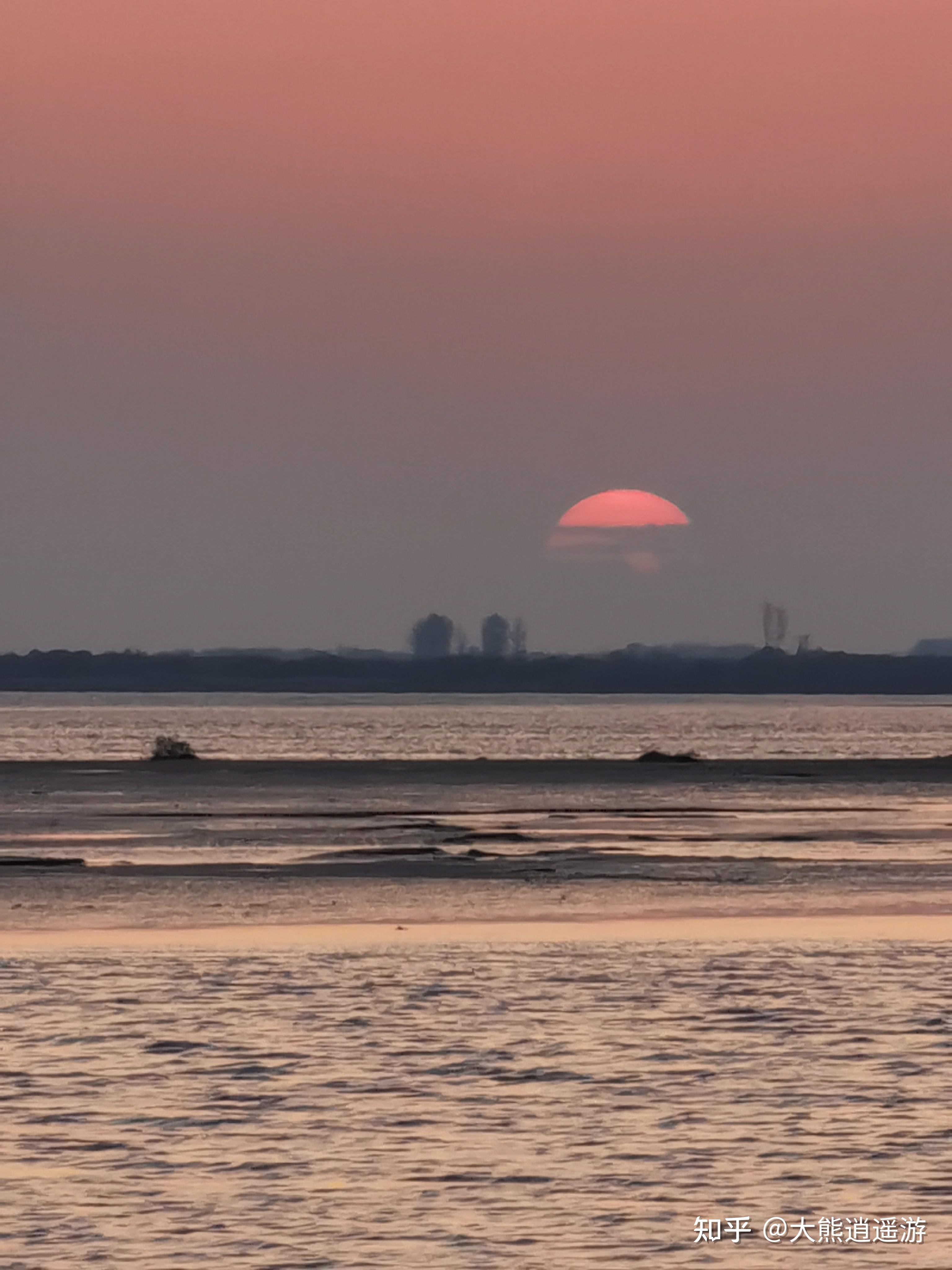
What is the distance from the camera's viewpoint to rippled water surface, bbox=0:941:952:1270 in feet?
41.7

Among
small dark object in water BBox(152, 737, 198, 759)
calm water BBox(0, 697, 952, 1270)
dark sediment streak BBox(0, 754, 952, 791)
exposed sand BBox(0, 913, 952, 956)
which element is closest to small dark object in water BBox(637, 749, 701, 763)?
dark sediment streak BBox(0, 754, 952, 791)

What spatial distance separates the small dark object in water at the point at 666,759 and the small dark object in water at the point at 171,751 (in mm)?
26004

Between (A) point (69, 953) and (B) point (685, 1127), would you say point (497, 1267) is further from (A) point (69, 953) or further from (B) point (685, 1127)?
(A) point (69, 953)

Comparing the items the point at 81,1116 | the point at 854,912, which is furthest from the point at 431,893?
the point at 81,1116

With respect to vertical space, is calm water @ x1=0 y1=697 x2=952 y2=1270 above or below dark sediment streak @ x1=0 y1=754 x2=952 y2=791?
above

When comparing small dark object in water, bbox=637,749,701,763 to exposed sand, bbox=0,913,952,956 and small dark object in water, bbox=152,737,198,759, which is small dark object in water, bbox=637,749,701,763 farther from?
exposed sand, bbox=0,913,952,956

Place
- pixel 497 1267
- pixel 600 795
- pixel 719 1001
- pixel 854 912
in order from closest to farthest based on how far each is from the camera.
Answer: pixel 497 1267 < pixel 719 1001 < pixel 854 912 < pixel 600 795

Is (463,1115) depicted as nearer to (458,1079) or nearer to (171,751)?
(458,1079)

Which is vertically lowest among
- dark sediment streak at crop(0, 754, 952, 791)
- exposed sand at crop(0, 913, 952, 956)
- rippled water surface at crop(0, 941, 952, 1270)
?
dark sediment streak at crop(0, 754, 952, 791)

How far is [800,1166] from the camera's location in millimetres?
14391

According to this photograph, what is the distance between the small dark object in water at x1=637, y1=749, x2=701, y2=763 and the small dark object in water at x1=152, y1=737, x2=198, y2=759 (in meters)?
26.0

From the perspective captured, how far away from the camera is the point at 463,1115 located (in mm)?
16125

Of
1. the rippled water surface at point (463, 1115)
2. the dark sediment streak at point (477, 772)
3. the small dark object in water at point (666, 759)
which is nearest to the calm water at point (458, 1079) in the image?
the rippled water surface at point (463, 1115)

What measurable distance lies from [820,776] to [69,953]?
77.8m
